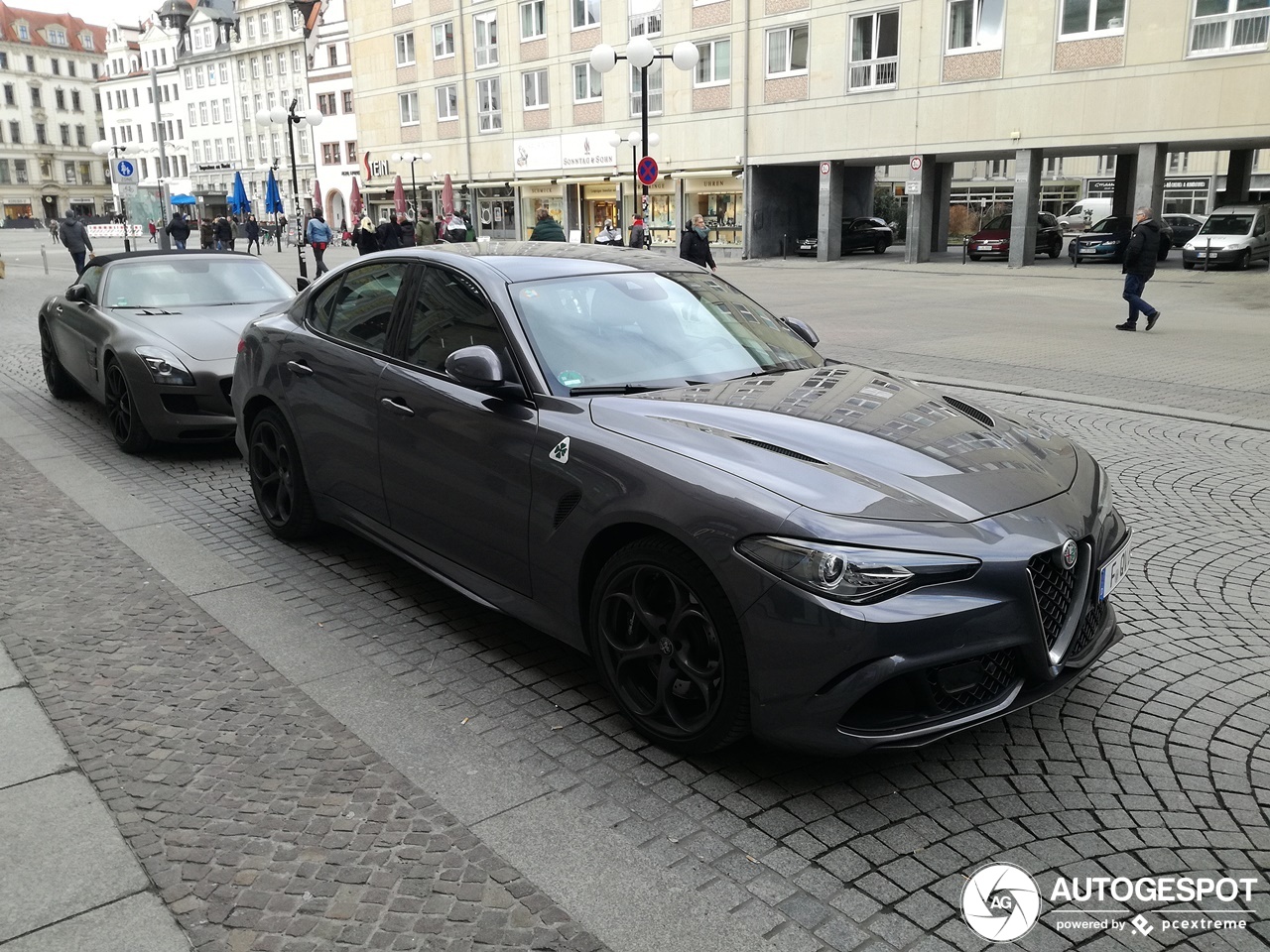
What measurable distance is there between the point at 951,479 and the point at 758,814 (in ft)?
3.98

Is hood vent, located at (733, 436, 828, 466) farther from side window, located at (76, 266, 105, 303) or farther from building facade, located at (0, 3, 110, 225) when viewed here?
building facade, located at (0, 3, 110, 225)

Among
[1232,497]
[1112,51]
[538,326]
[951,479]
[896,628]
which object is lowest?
[1232,497]

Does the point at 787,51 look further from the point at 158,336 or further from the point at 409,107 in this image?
the point at 158,336

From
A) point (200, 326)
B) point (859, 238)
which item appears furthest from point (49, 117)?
point (200, 326)

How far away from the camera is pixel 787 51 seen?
38.2 metres

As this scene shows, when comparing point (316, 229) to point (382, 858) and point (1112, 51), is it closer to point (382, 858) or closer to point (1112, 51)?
point (1112, 51)

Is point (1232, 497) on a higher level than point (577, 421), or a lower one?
lower

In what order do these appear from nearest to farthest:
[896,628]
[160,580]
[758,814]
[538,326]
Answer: [896,628] → [758,814] → [538,326] → [160,580]

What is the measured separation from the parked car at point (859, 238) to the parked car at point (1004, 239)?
16.1ft

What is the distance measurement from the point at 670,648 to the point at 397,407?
1874 mm

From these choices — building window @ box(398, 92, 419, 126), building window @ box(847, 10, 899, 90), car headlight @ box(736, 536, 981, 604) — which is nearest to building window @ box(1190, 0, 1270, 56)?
building window @ box(847, 10, 899, 90)

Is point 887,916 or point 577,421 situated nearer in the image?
point 887,916

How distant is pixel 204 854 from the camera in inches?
119

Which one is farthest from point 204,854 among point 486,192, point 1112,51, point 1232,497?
point 486,192
